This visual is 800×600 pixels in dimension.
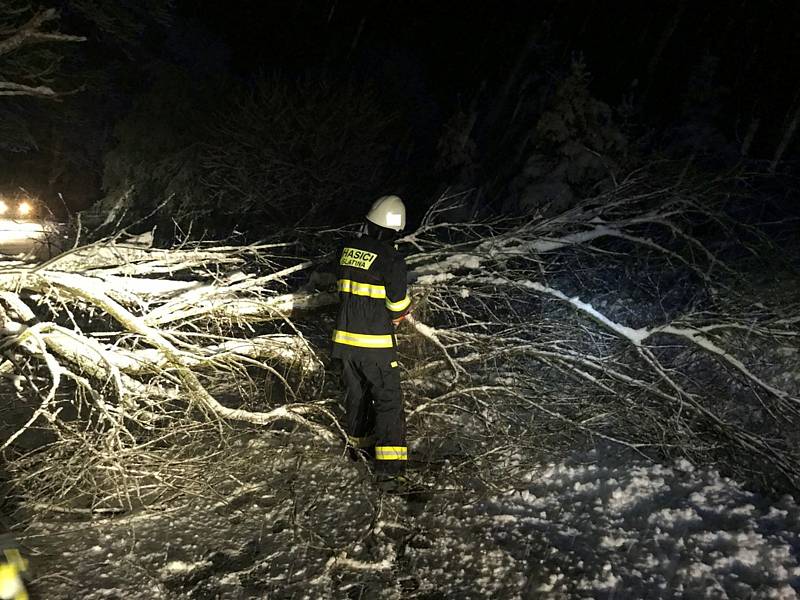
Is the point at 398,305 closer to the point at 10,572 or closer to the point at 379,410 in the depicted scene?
the point at 379,410

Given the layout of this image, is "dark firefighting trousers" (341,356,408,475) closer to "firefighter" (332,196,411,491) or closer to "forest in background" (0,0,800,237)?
"firefighter" (332,196,411,491)

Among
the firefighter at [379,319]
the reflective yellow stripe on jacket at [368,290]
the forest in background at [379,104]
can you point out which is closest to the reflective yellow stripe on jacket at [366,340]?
the firefighter at [379,319]

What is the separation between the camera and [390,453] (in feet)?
10.9

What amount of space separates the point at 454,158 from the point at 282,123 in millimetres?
5019

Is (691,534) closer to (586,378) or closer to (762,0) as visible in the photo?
(586,378)

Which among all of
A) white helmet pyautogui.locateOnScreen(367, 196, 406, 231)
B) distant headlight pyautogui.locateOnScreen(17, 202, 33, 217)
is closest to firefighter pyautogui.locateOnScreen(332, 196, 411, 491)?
white helmet pyautogui.locateOnScreen(367, 196, 406, 231)

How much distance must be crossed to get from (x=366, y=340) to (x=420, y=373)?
119 cm

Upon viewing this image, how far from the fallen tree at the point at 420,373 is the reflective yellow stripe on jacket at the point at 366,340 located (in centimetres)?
53

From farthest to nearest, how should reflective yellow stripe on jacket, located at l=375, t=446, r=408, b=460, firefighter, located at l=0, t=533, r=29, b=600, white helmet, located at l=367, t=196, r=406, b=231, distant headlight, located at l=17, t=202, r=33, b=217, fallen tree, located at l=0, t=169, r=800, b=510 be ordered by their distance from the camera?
1. distant headlight, located at l=17, t=202, r=33, b=217
2. white helmet, located at l=367, t=196, r=406, b=231
3. reflective yellow stripe on jacket, located at l=375, t=446, r=408, b=460
4. fallen tree, located at l=0, t=169, r=800, b=510
5. firefighter, located at l=0, t=533, r=29, b=600

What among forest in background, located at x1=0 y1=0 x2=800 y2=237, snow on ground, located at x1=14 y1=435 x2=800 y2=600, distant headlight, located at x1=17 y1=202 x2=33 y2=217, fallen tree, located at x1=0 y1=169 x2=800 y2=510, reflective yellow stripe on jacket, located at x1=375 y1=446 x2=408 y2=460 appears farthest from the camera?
forest in background, located at x1=0 y1=0 x2=800 y2=237

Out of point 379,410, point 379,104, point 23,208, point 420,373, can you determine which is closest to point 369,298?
point 379,410

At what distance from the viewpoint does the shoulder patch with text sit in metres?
3.35

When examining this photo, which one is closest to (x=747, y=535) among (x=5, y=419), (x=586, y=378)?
(x=586, y=378)

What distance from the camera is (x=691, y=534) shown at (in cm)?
270
